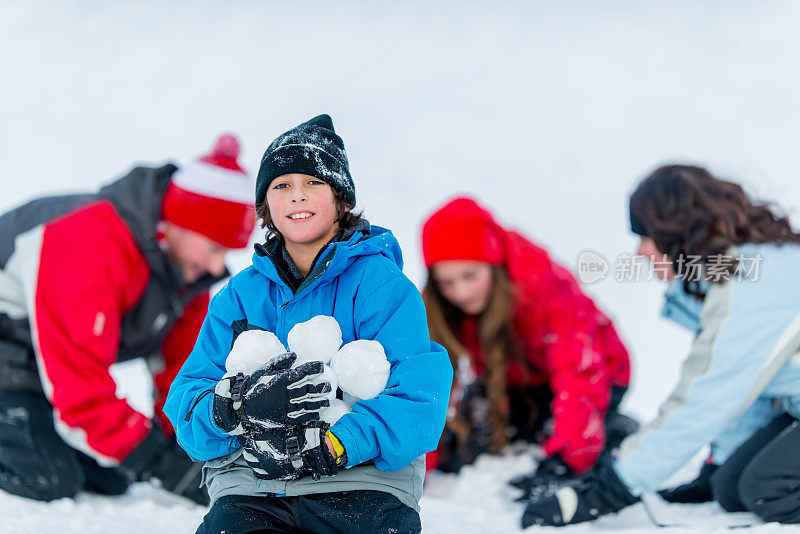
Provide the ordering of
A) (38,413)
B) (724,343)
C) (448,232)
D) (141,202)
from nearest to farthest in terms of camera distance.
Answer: (724,343) → (38,413) → (141,202) → (448,232)

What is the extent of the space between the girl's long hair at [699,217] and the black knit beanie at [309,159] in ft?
3.15

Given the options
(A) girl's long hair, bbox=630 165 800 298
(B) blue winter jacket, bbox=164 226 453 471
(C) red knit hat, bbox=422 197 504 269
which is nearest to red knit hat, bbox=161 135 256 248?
(C) red knit hat, bbox=422 197 504 269

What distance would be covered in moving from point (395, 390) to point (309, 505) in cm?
22

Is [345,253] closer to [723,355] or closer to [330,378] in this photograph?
[330,378]

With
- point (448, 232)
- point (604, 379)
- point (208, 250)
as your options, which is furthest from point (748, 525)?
point (208, 250)

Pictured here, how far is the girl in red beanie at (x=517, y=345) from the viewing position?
95.2 inches

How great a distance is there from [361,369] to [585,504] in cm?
102

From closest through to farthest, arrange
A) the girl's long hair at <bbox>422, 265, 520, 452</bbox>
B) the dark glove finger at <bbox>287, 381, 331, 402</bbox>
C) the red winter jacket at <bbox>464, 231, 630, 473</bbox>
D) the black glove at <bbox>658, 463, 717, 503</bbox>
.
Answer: the dark glove finger at <bbox>287, 381, 331, 402</bbox> → the black glove at <bbox>658, 463, 717, 503</bbox> → the red winter jacket at <bbox>464, 231, 630, 473</bbox> → the girl's long hair at <bbox>422, 265, 520, 452</bbox>

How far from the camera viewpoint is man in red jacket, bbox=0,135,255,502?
198 centimetres

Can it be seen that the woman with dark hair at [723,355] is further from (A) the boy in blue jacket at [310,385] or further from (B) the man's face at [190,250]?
(B) the man's face at [190,250]

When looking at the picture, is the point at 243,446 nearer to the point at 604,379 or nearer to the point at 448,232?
the point at 448,232

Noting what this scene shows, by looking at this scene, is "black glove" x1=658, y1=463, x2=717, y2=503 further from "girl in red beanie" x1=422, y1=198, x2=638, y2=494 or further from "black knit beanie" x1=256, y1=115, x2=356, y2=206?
"black knit beanie" x1=256, y1=115, x2=356, y2=206

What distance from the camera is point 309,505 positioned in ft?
3.72

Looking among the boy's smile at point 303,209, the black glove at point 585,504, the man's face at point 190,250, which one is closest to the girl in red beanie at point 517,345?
the black glove at point 585,504
